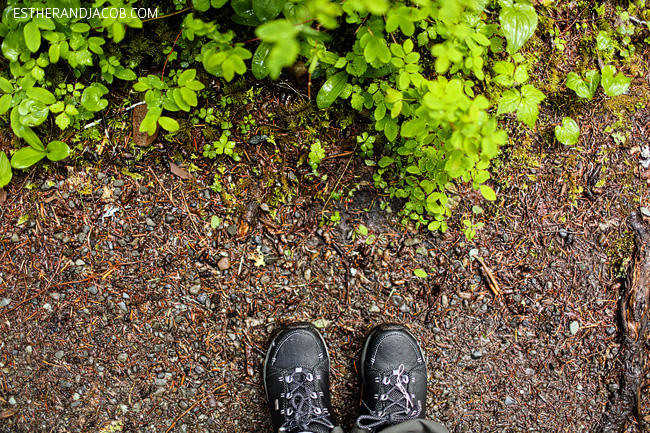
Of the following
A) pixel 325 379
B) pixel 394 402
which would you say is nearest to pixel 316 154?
pixel 325 379

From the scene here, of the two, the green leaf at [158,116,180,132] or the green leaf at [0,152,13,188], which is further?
the green leaf at [0,152,13,188]

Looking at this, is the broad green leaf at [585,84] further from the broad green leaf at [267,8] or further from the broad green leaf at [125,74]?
the broad green leaf at [125,74]

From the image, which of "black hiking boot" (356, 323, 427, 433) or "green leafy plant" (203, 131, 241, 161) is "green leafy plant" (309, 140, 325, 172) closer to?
"green leafy plant" (203, 131, 241, 161)

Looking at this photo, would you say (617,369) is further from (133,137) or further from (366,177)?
(133,137)

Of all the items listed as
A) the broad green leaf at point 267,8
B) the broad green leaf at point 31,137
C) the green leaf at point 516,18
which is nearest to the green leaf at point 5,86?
the broad green leaf at point 31,137

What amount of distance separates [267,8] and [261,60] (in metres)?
0.28

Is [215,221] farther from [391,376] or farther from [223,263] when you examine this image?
[391,376]

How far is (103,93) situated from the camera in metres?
2.28

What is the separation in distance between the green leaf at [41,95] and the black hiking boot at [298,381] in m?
2.00

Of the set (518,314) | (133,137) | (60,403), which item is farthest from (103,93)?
(518,314)

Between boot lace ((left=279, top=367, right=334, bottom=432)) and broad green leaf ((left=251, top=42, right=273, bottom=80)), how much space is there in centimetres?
190

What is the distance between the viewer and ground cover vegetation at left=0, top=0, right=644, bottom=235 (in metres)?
1.95

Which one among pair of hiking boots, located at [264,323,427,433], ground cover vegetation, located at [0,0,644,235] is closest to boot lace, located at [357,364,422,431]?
pair of hiking boots, located at [264,323,427,433]

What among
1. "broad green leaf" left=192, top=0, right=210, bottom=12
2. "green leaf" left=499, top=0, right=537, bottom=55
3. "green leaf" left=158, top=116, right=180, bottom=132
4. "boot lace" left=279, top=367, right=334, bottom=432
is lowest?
"boot lace" left=279, top=367, right=334, bottom=432
